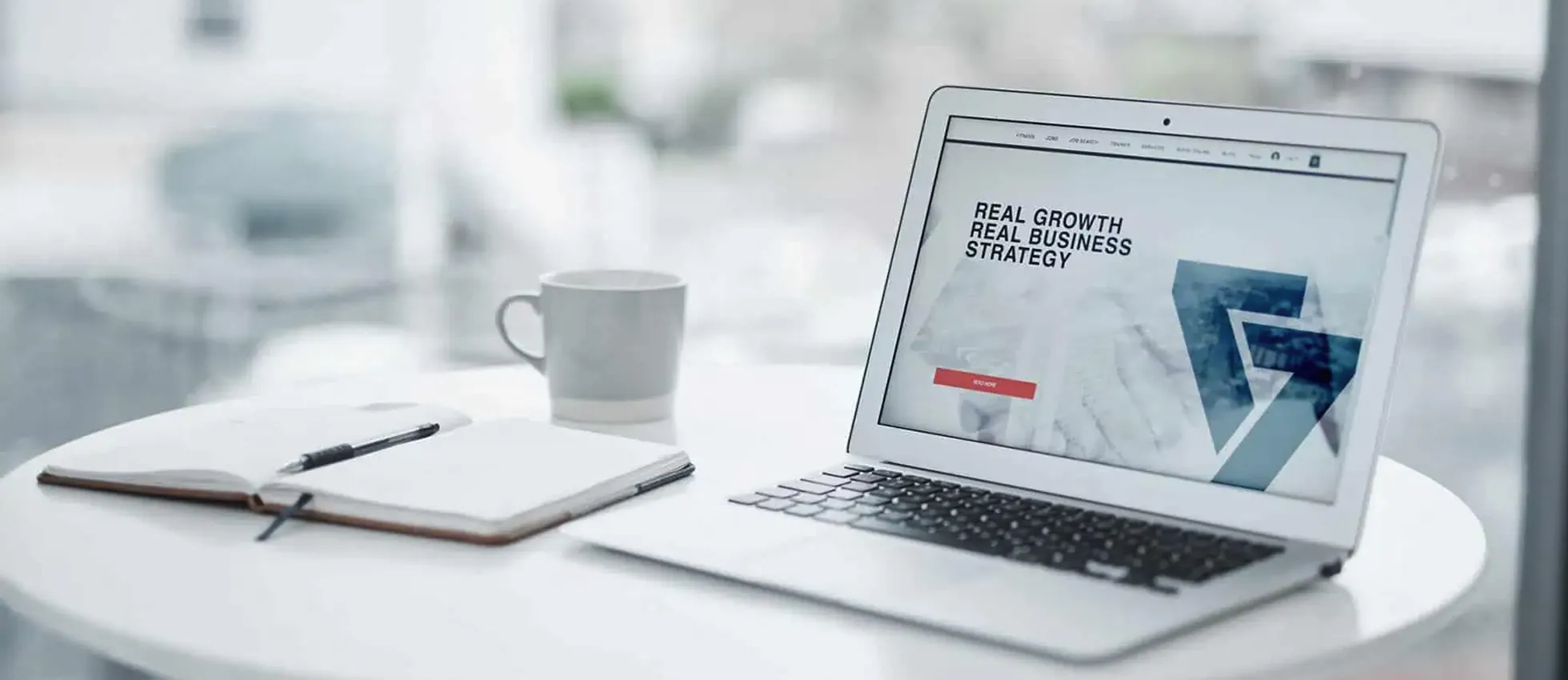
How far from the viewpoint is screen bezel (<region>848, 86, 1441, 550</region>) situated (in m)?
0.76

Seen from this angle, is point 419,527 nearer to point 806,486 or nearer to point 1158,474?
point 806,486

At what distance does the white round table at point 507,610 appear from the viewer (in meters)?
0.60

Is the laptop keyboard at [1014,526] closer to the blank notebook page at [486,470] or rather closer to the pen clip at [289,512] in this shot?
the blank notebook page at [486,470]

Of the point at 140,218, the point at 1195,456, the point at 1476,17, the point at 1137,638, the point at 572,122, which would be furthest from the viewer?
the point at 572,122

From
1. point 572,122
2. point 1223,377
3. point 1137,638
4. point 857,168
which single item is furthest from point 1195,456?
point 572,122

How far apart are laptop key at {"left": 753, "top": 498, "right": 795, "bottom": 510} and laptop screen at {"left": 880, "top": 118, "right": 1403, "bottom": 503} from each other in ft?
0.43

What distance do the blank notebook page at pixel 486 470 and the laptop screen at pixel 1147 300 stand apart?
18 cm

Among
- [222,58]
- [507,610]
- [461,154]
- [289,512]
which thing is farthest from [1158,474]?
[222,58]

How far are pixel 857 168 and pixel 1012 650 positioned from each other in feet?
10.9

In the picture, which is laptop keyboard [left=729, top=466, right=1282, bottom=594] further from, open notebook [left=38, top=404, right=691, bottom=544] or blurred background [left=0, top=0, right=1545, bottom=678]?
blurred background [left=0, top=0, right=1545, bottom=678]

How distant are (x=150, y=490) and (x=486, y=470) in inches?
7.5

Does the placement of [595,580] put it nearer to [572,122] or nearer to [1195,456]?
[1195,456]

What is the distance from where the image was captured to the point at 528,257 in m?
3.93

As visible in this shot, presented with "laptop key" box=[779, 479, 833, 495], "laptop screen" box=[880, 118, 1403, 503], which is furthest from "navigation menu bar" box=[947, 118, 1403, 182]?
"laptop key" box=[779, 479, 833, 495]
